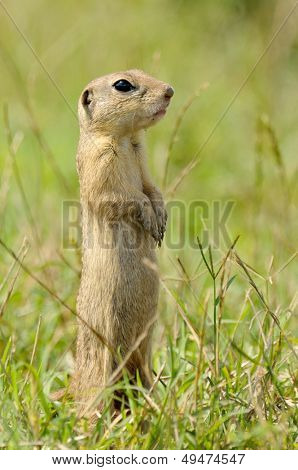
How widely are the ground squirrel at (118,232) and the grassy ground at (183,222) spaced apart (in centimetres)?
22

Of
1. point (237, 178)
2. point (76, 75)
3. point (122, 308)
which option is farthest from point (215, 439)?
point (76, 75)

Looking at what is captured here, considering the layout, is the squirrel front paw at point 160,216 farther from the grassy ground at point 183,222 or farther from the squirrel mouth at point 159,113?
the squirrel mouth at point 159,113

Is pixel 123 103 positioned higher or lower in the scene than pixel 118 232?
higher

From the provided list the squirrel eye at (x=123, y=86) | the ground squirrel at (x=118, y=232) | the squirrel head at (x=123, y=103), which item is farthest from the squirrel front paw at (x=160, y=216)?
the squirrel eye at (x=123, y=86)

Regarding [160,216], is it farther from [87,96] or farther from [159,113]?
[87,96]

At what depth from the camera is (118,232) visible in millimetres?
4574

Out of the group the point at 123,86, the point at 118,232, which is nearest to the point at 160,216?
the point at 118,232

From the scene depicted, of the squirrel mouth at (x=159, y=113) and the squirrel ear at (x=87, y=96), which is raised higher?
the squirrel ear at (x=87, y=96)

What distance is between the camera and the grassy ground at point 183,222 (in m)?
3.91

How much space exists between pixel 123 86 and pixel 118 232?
2.95 feet
